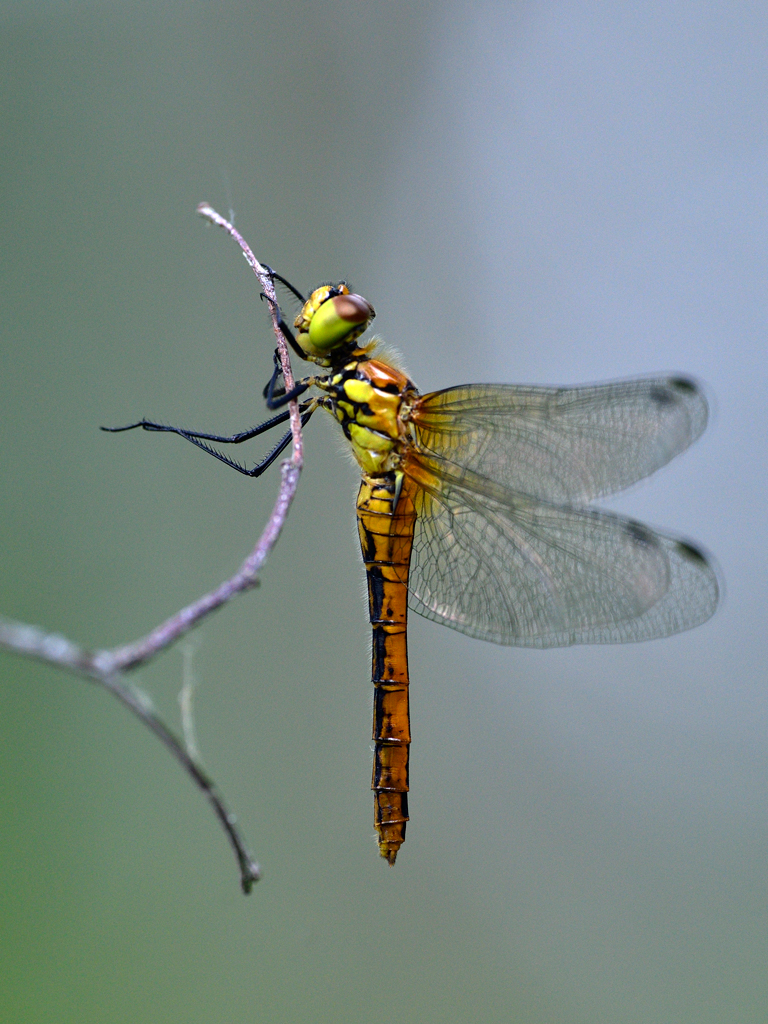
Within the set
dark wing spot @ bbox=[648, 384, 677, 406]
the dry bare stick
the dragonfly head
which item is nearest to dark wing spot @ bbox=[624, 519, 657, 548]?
dark wing spot @ bbox=[648, 384, 677, 406]

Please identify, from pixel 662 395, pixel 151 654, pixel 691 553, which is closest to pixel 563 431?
pixel 662 395

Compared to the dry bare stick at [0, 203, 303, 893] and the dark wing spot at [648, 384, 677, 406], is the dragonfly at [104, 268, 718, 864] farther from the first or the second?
the dry bare stick at [0, 203, 303, 893]

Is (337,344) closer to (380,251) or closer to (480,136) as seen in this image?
(380,251)

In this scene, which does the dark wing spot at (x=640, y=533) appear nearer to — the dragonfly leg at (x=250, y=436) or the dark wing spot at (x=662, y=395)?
the dark wing spot at (x=662, y=395)

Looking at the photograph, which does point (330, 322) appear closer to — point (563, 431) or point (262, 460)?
point (262, 460)

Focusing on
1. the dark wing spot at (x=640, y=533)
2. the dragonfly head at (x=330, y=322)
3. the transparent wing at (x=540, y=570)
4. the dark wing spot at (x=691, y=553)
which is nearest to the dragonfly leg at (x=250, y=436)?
the dragonfly head at (x=330, y=322)

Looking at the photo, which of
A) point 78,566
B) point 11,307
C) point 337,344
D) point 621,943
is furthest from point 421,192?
point 621,943
